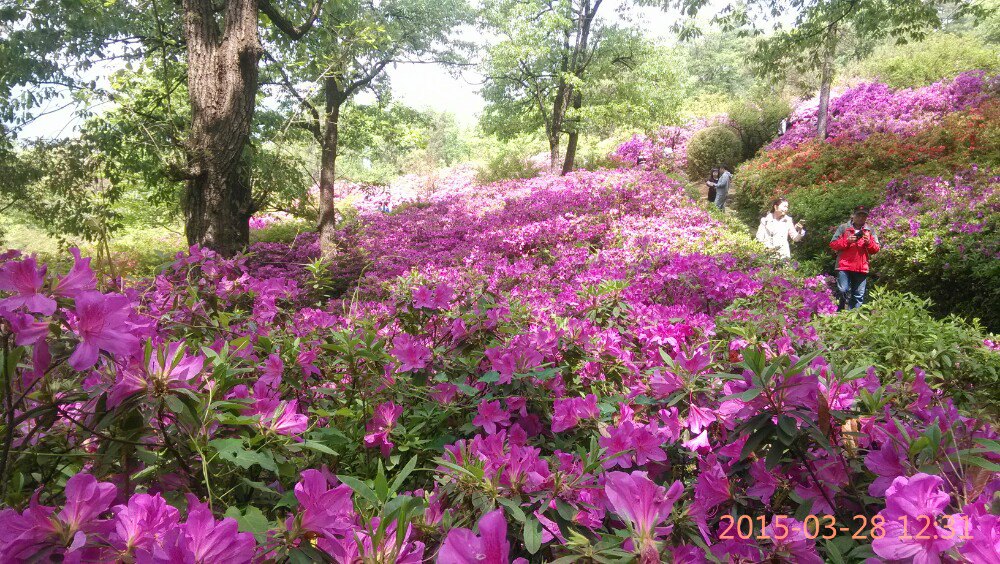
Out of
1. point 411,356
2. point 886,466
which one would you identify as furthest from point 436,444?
point 886,466

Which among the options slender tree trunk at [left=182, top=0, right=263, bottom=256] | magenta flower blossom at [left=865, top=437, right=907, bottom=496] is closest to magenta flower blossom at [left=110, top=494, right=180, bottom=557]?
magenta flower blossom at [left=865, top=437, right=907, bottom=496]

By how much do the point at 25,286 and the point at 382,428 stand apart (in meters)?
0.81

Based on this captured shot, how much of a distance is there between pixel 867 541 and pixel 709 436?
372mm

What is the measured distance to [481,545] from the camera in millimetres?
608

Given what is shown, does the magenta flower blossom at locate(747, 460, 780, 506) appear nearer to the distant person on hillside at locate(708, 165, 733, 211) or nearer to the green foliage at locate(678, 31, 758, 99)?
the distant person on hillside at locate(708, 165, 733, 211)

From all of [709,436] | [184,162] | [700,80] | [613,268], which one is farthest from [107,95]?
[700,80]

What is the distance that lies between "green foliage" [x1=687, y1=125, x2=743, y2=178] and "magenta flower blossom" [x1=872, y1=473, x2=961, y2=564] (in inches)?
758

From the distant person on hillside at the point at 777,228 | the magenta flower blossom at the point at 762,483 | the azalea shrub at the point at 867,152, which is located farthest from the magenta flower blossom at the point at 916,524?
the azalea shrub at the point at 867,152

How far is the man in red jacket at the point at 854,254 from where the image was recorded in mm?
6219

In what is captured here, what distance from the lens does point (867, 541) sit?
0.85 meters

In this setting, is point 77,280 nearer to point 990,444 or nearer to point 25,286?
point 25,286
